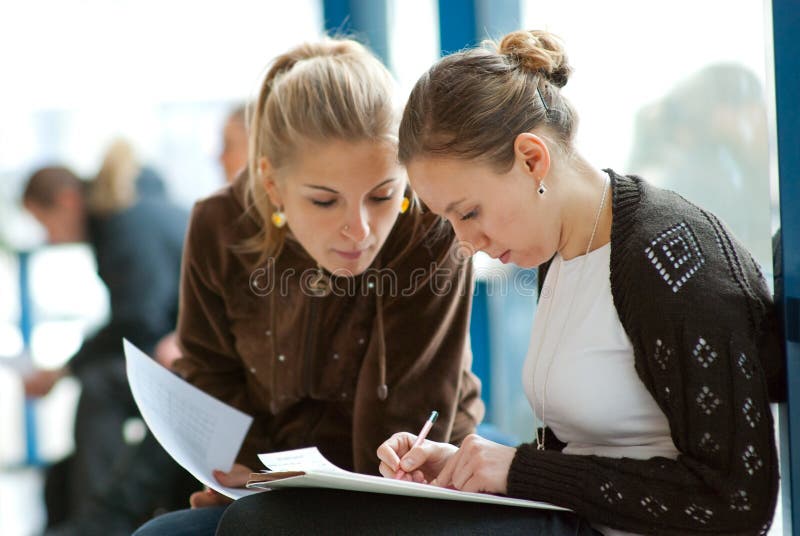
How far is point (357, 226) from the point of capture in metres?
1.36

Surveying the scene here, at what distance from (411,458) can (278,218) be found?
50 cm

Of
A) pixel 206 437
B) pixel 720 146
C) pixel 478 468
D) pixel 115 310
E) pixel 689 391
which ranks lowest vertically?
pixel 115 310

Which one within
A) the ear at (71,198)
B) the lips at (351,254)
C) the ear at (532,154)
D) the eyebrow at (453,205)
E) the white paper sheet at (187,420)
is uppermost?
the ear at (532,154)

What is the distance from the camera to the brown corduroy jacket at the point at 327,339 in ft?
4.74

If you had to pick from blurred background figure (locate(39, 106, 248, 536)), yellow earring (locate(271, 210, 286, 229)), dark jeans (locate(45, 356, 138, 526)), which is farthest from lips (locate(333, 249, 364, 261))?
dark jeans (locate(45, 356, 138, 526))

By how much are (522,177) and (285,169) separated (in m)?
0.43

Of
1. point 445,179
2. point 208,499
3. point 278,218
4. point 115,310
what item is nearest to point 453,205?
point 445,179

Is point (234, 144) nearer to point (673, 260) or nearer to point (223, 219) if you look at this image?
point (223, 219)

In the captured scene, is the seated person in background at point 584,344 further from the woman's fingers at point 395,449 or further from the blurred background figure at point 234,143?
the blurred background figure at point 234,143

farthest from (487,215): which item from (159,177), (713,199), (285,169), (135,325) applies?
(159,177)

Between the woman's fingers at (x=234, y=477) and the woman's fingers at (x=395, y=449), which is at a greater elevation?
the woman's fingers at (x=395, y=449)

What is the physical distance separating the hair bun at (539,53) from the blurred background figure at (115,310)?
1.86 m

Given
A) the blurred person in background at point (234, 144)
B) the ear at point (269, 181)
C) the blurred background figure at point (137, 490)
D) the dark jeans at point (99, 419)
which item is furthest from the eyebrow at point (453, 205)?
the dark jeans at point (99, 419)

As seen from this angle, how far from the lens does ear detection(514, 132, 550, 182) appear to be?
3.61 feet
